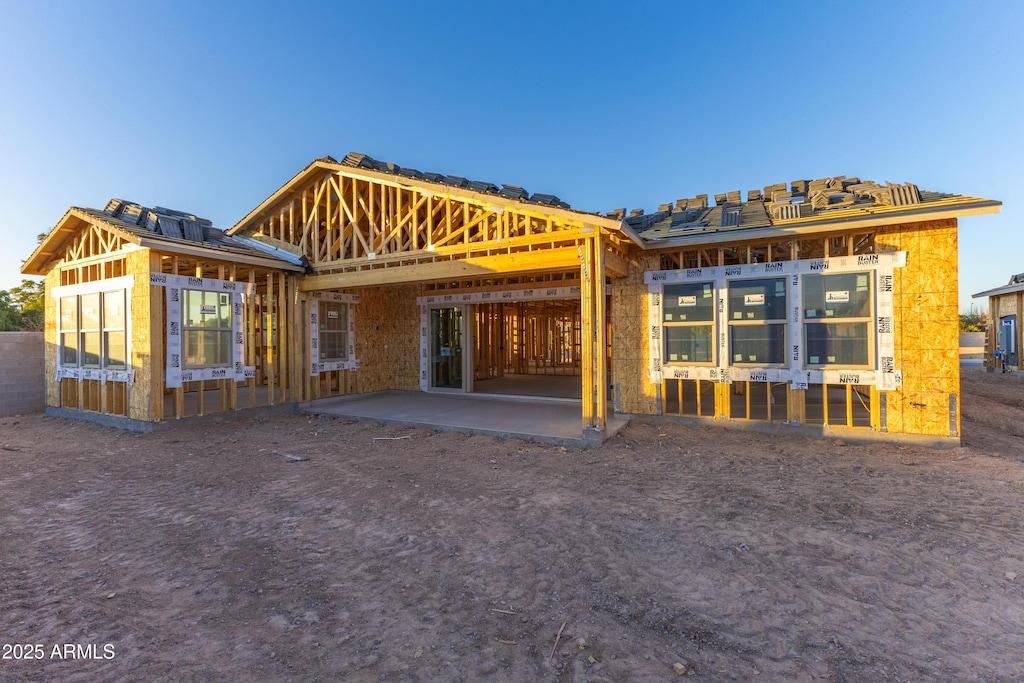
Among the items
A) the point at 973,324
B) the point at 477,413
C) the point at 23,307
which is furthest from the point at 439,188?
the point at 973,324

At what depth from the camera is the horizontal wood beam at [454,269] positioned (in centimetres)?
782

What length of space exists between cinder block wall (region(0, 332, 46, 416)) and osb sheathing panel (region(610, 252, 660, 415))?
13.9 metres

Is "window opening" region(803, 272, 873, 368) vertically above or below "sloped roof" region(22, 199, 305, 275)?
below

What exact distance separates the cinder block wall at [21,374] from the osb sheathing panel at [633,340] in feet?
45.6

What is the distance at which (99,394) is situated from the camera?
9602 millimetres

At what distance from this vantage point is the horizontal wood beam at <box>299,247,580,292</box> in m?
7.82

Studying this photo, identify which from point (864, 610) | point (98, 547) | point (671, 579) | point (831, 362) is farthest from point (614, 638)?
point (831, 362)

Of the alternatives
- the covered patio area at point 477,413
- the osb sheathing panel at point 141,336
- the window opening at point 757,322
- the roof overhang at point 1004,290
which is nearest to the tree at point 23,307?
the osb sheathing panel at point 141,336

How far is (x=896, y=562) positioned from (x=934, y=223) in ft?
18.5

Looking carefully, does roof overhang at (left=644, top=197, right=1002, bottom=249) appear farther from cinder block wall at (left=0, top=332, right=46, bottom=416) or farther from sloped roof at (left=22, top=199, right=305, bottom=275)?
cinder block wall at (left=0, top=332, right=46, bottom=416)

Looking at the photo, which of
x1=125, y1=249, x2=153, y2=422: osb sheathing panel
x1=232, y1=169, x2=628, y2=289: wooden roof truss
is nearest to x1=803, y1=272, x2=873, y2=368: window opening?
x1=232, y1=169, x2=628, y2=289: wooden roof truss

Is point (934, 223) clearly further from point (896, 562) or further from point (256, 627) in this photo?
point (256, 627)

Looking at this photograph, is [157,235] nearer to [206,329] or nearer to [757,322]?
[206,329]

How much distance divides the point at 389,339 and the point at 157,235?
19.5ft
